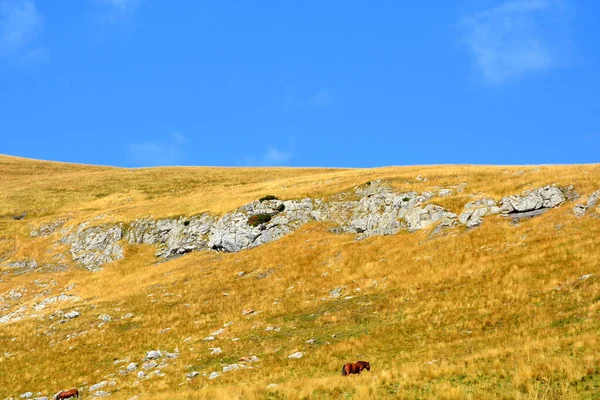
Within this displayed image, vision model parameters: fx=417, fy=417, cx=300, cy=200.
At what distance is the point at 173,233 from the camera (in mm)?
51094

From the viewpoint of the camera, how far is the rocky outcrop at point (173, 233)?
4791 centimetres

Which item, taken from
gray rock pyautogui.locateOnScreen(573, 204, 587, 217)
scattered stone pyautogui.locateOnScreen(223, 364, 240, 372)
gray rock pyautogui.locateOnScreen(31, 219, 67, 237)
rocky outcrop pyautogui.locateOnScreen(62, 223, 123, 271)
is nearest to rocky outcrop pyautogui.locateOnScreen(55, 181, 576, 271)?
rocky outcrop pyautogui.locateOnScreen(62, 223, 123, 271)

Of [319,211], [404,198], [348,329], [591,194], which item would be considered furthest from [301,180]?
[348,329]

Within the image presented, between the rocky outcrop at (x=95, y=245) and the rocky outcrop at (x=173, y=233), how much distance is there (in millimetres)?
1849

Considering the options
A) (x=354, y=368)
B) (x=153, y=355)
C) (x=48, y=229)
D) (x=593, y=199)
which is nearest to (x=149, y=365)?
(x=153, y=355)

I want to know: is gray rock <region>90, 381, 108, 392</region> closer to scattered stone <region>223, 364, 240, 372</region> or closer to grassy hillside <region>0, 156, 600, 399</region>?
grassy hillside <region>0, 156, 600, 399</region>

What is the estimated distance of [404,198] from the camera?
41.5 meters

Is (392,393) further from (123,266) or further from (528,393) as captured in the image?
(123,266)

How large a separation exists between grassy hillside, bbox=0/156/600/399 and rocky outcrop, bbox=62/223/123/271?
1.75m

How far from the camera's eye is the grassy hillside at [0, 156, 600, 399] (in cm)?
1288

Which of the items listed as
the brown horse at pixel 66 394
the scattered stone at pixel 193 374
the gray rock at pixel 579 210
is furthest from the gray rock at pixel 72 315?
the gray rock at pixel 579 210

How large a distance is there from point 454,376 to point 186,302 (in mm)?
24495

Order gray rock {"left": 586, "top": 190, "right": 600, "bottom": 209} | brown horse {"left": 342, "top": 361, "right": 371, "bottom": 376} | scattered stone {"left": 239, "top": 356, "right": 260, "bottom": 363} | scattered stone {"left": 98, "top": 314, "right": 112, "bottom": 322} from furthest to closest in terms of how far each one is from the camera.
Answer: scattered stone {"left": 98, "top": 314, "right": 112, "bottom": 322} → gray rock {"left": 586, "top": 190, "right": 600, "bottom": 209} → scattered stone {"left": 239, "top": 356, "right": 260, "bottom": 363} → brown horse {"left": 342, "top": 361, "right": 371, "bottom": 376}

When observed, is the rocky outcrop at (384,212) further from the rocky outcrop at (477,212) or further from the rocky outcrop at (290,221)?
the rocky outcrop at (477,212)
